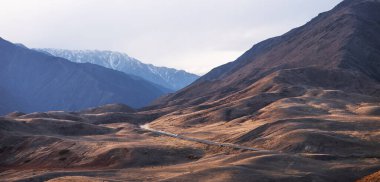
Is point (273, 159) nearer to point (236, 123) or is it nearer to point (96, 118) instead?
point (236, 123)

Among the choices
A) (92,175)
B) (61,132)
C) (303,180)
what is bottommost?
(303,180)

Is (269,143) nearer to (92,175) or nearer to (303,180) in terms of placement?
(303,180)

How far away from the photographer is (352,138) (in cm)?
8181

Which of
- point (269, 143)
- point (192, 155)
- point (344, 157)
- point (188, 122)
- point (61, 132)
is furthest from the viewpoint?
point (188, 122)

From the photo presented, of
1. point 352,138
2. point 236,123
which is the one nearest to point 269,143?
point 352,138

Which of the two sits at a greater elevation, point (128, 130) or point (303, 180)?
point (128, 130)

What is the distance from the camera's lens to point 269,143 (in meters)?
84.7

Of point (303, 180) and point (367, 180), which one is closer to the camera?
point (367, 180)

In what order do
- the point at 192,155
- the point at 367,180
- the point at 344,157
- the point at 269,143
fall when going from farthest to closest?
the point at 269,143, the point at 192,155, the point at 344,157, the point at 367,180

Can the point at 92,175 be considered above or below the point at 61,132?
below

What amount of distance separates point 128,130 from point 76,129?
42.9ft

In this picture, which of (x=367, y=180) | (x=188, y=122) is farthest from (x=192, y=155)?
(x=188, y=122)

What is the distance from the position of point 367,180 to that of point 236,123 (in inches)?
3500

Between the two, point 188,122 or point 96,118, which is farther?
point 96,118
